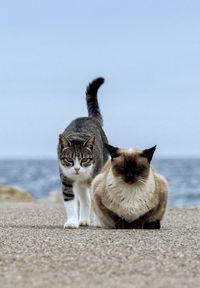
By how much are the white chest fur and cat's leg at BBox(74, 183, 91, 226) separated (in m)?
1.11

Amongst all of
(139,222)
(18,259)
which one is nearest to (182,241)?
(139,222)

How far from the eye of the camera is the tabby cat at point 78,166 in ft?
34.9

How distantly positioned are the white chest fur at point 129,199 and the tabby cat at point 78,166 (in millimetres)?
796

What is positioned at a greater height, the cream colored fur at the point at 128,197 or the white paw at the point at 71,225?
the cream colored fur at the point at 128,197

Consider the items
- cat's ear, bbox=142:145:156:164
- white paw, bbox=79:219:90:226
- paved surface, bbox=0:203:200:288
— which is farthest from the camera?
white paw, bbox=79:219:90:226

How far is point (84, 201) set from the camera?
11250mm

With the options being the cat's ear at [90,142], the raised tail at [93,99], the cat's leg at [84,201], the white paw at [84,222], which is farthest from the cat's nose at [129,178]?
the raised tail at [93,99]

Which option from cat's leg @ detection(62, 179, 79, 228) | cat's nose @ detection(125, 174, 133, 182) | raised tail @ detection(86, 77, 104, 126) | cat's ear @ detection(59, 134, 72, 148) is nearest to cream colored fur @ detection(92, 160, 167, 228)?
cat's nose @ detection(125, 174, 133, 182)

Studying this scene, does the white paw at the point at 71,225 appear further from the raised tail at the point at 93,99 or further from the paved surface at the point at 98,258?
the raised tail at the point at 93,99

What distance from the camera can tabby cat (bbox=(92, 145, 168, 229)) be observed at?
9.84m

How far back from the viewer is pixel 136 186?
9891 millimetres

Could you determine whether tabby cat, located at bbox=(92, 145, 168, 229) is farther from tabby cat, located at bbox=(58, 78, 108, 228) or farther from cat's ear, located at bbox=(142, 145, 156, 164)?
tabby cat, located at bbox=(58, 78, 108, 228)

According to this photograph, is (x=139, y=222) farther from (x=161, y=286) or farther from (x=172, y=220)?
(x=161, y=286)

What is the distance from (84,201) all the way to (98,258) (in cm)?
403
